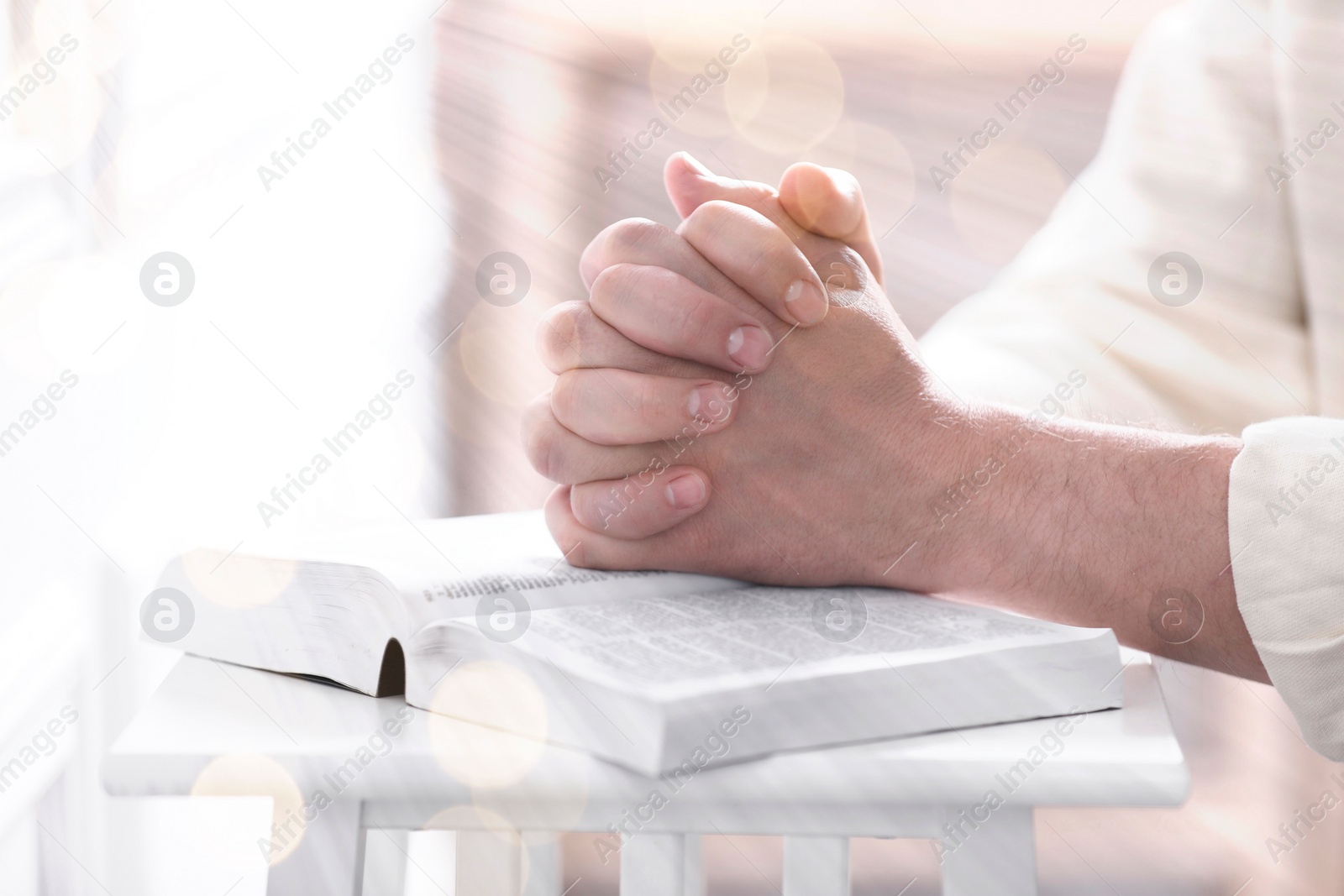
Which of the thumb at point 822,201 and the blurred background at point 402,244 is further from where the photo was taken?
the blurred background at point 402,244

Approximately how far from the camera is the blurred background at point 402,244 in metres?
0.93

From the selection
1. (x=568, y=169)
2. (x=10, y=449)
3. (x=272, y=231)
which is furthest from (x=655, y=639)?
(x=568, y=169)

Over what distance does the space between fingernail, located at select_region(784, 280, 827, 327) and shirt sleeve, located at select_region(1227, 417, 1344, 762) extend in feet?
0.77

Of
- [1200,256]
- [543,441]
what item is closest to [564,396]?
[543,441]

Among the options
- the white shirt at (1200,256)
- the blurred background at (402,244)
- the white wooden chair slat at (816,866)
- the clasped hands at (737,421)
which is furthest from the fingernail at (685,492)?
the blurred background at (402,244)

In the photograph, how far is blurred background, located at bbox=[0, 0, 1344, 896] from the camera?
935mm

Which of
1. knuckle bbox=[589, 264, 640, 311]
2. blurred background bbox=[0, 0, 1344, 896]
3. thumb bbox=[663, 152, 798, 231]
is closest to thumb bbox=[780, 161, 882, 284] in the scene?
thumb bbox=[663, 152, 798, 231]

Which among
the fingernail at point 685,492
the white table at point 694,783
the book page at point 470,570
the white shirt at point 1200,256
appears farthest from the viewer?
the white shirt at point 1200,256

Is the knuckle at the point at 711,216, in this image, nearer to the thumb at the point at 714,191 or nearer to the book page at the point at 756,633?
the thumb at the point at 714,191

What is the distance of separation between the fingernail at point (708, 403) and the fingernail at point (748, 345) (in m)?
0.02

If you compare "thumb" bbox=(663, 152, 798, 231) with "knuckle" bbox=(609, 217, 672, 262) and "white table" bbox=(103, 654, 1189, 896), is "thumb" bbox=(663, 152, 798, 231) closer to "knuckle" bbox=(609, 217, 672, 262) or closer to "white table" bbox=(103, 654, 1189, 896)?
"knuckle" bbox=(609, 217, 672, 262)

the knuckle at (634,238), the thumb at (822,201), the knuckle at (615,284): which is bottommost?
the knuckle at (615,284)

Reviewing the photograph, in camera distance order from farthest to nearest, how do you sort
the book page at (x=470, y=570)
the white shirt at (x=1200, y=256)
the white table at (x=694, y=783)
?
the white shirt at (x=1200, y=256), the book page at (x=470, y=570), the white table at (x=694, y=783)

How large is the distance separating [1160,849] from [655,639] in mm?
1402
